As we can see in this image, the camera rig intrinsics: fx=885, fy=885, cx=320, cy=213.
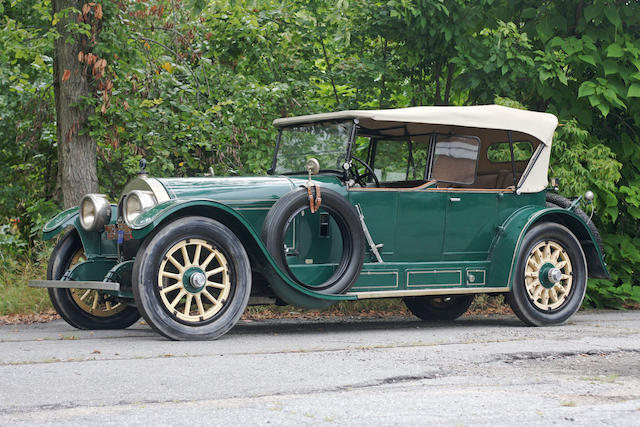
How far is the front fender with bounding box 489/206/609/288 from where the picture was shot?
8.50 meters

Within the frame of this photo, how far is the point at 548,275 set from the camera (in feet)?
28.5

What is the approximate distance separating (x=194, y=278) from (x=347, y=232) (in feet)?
4.76

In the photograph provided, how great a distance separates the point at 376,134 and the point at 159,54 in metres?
4.43

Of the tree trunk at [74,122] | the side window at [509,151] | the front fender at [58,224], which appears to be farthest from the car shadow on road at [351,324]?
the tree trunk at [74,122]

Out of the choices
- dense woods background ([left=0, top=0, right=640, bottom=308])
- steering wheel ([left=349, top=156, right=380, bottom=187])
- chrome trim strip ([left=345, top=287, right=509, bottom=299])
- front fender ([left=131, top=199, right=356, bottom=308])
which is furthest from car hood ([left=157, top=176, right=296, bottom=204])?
dense woods background ([left=0, top=0, right=640, bottom=308])

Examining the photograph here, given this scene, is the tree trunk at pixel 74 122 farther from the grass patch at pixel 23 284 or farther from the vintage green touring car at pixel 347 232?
the vintage green touring car at pixel 347 232

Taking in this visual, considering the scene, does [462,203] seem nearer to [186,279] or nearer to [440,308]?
[440,308]

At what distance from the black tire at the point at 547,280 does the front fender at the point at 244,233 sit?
1.96 meters

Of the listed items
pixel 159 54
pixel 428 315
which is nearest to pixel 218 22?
pixel 159 54

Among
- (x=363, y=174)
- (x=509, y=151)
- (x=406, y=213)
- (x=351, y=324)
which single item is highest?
(x=509, y=151)

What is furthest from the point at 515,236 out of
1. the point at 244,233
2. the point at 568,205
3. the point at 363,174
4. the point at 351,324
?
the point at 244,233

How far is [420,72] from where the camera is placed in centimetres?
1228

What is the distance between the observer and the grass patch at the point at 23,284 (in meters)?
9.59

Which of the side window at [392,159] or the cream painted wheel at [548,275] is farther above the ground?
the side window at [392,159]
